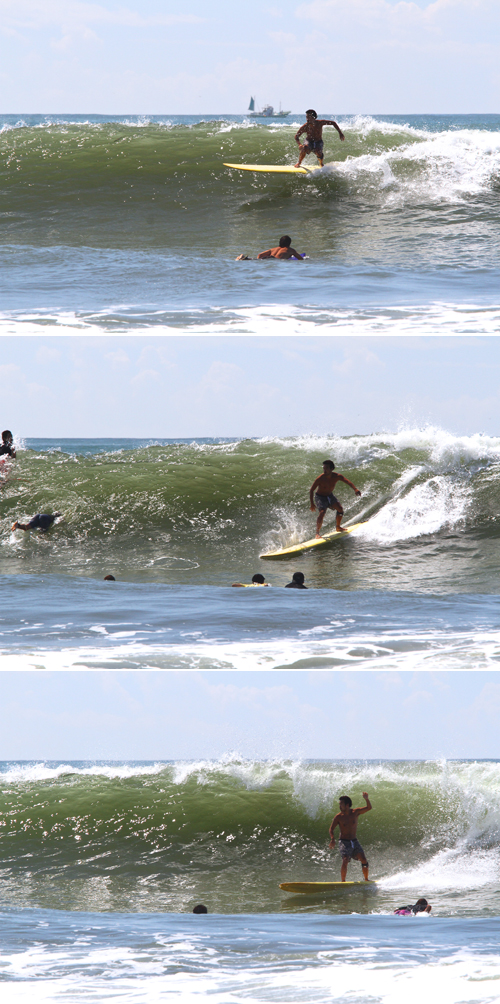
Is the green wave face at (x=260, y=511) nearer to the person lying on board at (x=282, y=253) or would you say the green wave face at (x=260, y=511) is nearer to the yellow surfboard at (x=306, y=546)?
the yellow surfboard at (x=306, y=546)

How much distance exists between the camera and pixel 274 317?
35.5ft

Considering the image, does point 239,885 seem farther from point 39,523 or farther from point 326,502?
point 39,523

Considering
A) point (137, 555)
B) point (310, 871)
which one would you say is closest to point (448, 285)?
point (137, 555)

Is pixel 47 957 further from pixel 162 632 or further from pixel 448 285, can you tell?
pixel 448 285

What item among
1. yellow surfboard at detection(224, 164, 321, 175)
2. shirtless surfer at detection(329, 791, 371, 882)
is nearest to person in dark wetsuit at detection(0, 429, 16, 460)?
yellow surfboard at detection(224, 164, 321, 175)

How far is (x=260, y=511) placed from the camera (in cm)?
1314

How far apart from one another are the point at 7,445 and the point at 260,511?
509cm

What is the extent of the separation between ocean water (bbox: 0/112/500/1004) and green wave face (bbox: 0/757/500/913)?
0.04 meters

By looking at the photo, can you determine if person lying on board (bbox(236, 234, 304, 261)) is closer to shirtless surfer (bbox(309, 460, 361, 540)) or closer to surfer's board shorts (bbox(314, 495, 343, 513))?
shirtless surfer (bbox(309, 460, 361, 540))

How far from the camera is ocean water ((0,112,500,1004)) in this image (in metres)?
6.01

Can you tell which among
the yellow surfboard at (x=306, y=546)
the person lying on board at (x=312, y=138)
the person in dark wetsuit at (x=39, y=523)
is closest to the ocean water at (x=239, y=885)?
the yellow surfboard at (x=306, y=546)

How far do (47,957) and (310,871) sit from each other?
374cm

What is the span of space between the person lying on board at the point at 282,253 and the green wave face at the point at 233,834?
806 cm

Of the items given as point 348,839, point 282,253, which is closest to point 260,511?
point 282,253
